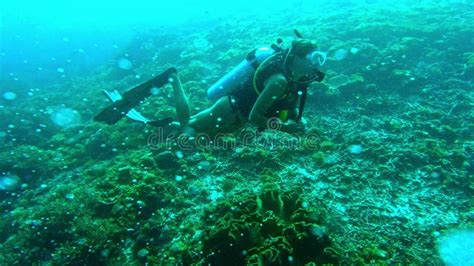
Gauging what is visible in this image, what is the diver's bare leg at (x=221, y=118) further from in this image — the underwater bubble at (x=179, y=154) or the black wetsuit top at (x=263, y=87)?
the underwater bubble at (x=179, y=154)

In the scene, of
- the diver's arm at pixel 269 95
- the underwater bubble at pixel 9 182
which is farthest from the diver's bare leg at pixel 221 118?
the underwater bubble at pixel 9 182

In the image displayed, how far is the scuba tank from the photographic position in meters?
5.34

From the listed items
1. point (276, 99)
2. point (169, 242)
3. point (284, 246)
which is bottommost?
point (169, 242)

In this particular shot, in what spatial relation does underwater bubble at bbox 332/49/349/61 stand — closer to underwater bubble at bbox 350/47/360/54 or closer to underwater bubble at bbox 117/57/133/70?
underwater bubble at bbox 350/47/360/54

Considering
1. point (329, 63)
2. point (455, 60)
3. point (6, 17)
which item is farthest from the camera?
point (6, 17)

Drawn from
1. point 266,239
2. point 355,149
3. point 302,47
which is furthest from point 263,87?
point 355,149

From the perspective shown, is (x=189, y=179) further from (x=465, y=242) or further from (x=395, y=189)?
(x=465, y=242)

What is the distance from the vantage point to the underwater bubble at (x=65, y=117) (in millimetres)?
13143

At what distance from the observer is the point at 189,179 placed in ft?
23.2

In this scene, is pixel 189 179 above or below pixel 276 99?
below

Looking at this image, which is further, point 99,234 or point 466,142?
point 466,142

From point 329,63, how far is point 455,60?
485cm

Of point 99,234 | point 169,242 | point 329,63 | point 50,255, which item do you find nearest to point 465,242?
point 169,242

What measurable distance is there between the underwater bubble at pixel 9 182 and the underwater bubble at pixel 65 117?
4.06 meters
